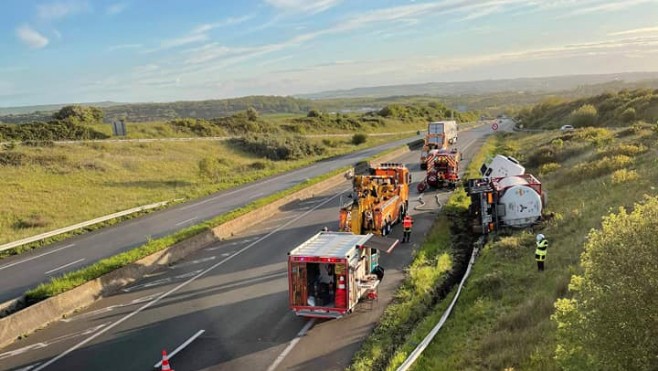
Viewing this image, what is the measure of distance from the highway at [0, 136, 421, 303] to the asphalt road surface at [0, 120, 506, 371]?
4.10m

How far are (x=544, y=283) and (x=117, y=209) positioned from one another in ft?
84.5

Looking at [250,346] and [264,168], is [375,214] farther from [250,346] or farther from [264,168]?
[264,168]

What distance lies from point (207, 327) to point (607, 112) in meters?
72.4

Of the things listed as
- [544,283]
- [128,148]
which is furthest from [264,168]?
[544,283]

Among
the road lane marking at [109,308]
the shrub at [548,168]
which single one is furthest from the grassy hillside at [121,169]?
the shrub at [548,168]

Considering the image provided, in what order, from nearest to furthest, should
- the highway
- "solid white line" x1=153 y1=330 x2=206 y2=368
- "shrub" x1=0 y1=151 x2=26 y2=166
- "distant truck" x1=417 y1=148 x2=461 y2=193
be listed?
"solid white line" x1=153 y1=330 x2=206 y2=368 → the highway → "distant truck" x1=417 y1=148 x2=461 y2=193 → "shrub" x1=0 y1=151 x2=26 y2=166

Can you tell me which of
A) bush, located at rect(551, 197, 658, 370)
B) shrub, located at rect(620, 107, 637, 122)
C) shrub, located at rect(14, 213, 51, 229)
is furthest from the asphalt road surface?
shrub, located at rect(620, 107, 637, 122)

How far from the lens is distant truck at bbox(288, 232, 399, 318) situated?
13266 mm

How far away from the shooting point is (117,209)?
105 ft

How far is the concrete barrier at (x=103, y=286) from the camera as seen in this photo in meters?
13.9

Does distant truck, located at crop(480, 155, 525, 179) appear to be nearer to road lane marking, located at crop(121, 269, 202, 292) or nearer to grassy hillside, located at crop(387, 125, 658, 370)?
grassy hillside, located at crop(387, 125, 658, 370)

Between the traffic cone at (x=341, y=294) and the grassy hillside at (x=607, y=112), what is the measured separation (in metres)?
53.0

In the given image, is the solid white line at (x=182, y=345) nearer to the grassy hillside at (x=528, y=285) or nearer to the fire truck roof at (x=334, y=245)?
the fire truck roof at (x=334, y=245)

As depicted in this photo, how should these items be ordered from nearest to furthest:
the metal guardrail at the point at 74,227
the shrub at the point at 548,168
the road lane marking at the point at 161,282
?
the road lane marking at the point at 161,282 → the metal guardrail at the point at 74,227 → the shrub at the point at 548,168
